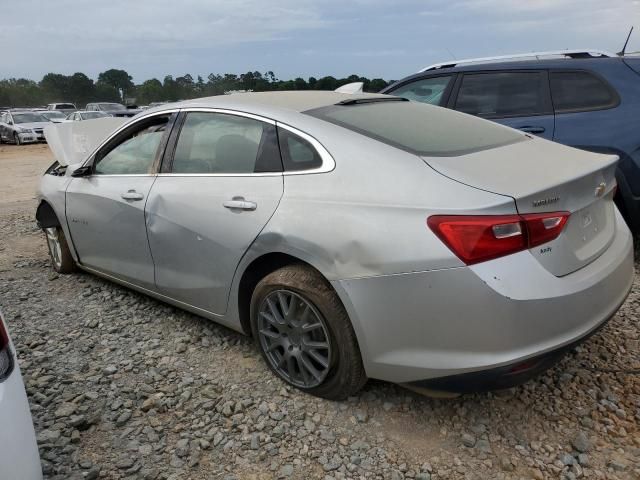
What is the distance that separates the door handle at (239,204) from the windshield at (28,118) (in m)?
24.3

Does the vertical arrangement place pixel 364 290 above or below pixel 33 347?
above

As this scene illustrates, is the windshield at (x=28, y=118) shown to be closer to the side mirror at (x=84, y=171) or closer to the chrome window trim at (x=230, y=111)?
the side mirror at (x=84, y=171)

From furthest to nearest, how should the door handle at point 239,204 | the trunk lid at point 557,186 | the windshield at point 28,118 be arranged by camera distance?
the windshield at point 28,118
the door handle at point 239,204
the trunk lid at point 557,186

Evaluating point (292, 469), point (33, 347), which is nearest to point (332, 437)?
point (292, 469)

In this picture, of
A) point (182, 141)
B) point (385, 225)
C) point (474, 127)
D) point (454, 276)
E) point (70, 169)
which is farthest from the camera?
point (70, 169)

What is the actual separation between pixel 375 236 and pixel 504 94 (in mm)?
3215

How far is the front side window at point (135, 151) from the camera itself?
3418mm

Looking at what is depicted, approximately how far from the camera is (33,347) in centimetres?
333

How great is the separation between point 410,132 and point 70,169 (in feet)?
9.36

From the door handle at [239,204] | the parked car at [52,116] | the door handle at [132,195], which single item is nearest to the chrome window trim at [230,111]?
the door handle at [239,204]

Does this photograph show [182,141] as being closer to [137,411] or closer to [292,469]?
[137,411]

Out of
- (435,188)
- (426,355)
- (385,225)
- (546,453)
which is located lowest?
(546,453)

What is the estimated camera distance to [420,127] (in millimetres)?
2738

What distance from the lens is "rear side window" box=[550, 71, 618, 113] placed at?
162 inches
